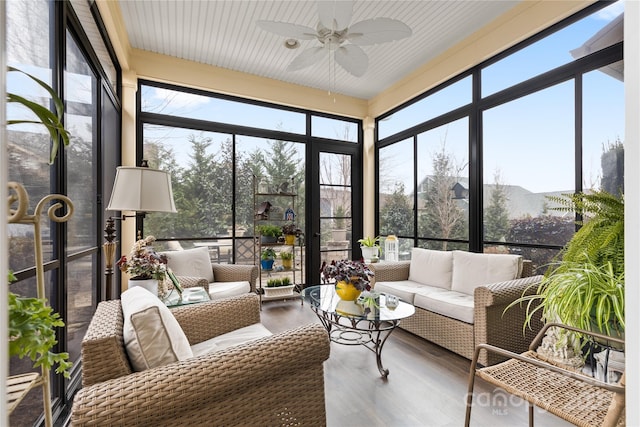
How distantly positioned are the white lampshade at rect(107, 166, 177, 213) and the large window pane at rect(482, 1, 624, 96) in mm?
3479

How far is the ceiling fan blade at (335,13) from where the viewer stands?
7.02 feet

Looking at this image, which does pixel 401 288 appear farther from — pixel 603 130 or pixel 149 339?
pixel 149 339

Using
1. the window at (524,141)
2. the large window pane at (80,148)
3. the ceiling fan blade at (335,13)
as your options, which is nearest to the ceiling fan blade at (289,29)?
the ceiling fan blade at (335,13)

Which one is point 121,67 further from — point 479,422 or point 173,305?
point 479,422

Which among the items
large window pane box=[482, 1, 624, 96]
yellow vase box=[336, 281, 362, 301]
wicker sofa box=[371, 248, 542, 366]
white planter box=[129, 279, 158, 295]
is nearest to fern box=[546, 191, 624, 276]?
wicker sofa box=[371, 248, 542, 366]

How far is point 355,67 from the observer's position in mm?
2906

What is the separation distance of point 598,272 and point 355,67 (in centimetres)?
250

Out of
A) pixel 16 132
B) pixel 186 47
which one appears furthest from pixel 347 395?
pixel 186 47

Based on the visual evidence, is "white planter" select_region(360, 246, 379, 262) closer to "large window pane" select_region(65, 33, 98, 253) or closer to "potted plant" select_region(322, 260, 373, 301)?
"potted plant" select_region(322, 260, 373, 301)

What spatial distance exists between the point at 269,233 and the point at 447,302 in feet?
7.99

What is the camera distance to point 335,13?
224 cm

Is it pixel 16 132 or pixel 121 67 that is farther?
pixel 121 67

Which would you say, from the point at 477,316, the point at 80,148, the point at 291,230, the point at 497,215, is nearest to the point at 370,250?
the point at 291,230

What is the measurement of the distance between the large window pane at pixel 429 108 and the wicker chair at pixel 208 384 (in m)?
3.55
